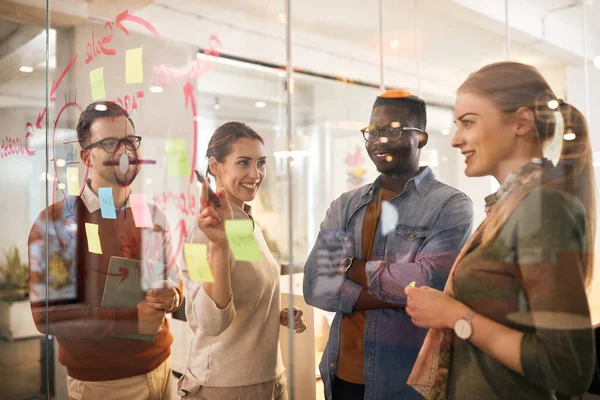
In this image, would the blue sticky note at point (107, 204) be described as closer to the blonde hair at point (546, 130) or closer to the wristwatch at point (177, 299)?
the wristwatch at point (177, 299)

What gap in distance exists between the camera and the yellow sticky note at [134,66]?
1.93m

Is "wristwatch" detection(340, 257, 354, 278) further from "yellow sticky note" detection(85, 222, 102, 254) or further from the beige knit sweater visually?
"yellow sticky note" detection(85, 222, 102, 254)

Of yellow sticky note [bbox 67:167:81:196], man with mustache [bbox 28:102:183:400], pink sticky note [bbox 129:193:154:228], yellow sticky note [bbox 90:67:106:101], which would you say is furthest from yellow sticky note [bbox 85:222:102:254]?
yellow sticky note [bbox 90:67:106:101]

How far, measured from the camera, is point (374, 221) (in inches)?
52.1

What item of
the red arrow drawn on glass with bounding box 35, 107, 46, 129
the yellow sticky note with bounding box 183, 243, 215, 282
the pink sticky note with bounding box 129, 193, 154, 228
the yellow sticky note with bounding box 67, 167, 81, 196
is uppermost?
the red arrow drawn on glass with bounding box 35, 107, 46, 129

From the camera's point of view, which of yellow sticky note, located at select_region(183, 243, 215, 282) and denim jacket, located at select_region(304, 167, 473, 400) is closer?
denim jacket, located at select_region(304, 167, 473, 400)

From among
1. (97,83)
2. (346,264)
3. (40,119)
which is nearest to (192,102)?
(97,83)

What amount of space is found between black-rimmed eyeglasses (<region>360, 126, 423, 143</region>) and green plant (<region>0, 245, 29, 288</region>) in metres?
2.20

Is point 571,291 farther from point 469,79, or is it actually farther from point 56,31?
point 56,31

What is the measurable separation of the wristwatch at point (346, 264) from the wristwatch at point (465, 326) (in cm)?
29

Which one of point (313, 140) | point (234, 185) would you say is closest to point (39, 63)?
point (234, 185)

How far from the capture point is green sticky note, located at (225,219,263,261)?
1.58 metres

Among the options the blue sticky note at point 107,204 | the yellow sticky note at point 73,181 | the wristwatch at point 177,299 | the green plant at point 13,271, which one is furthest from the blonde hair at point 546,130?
the green plant at point 13,271

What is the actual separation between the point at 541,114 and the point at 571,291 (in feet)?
1.15
